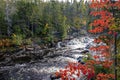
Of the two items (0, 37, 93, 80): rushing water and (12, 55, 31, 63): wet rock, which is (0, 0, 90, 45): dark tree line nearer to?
(12, 55, 31, 63): wet rock

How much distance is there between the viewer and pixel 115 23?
34.0ft

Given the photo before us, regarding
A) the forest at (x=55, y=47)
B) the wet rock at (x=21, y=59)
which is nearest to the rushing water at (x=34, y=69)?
the forest at (x=55, y=47)

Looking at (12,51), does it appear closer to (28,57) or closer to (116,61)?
(28,57)

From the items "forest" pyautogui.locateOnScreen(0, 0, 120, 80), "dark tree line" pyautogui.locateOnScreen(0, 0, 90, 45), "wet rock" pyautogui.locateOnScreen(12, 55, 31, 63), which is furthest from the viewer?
"dark tree line" pyautogui.locateOnScreen(0, 0, 90, 45)

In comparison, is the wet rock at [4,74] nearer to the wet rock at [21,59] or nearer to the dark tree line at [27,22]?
the wet rock at [21,59]

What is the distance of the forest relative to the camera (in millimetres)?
10812

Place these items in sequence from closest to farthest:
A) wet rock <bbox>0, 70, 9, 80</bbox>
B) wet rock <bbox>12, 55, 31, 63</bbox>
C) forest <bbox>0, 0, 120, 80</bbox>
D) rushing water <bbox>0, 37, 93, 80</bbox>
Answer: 1. forest <bbox>0, 0, 120, 80</bbox>
2. wet rock <bbox>0, 70, 9, 80</bbox>
3. rushing water <bbox>0, 37, 93, 80</bbox>
4. wet rock <bbox>12, 55, 31, 63</bbox>

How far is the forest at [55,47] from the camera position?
35.5 feet

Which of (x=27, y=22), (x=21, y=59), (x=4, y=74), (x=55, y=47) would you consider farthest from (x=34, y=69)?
(x=27, y=22)

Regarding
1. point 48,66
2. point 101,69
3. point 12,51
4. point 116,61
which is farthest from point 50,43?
point 116,61

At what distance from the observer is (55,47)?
54.5 meters

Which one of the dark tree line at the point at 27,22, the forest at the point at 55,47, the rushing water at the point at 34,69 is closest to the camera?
the forest at the point at 55,47

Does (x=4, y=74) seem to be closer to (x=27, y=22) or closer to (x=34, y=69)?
(x=34, y=69)

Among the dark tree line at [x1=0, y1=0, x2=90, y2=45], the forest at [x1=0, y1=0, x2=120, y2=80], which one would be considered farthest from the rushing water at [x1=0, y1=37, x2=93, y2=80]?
the dark tree line at [x1=0, y1=0, x2=90, y2=45]
